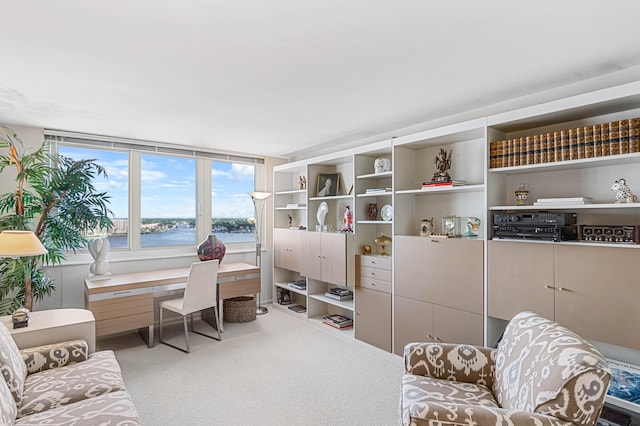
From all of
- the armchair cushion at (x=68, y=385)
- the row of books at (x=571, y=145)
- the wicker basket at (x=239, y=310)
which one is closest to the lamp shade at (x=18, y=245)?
the armchair cushion at (x=68, y=385)

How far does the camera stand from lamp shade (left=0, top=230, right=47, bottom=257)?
7.32 ft

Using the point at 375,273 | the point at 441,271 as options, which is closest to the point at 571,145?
the point at 441,271

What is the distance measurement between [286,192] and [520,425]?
4065 mm

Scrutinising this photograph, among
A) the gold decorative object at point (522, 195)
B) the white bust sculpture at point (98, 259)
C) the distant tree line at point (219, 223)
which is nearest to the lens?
the gold decorative object at point (522, 195)

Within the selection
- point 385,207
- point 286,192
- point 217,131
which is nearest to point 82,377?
point 217,131

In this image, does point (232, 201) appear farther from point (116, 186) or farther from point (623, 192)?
point (623, 192)

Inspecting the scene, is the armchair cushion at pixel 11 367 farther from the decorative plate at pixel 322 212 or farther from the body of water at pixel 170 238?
the decorative plate at pixel 322 212

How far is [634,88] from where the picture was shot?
200 centimetres

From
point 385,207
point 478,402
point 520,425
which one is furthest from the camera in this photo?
point 385,207

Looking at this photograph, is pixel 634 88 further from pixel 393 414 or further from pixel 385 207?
pixel 393 414

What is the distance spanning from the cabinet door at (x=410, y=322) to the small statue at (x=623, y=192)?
157 cm

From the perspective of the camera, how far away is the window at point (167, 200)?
14.4 ft

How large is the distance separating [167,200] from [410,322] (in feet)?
11.1

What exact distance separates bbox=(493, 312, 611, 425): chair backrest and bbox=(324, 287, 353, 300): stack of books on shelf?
239 centimetres
